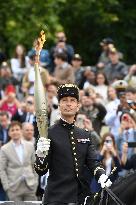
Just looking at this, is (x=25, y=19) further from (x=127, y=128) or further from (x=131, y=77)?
(x=127, y=128)

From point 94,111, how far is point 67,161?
8.45 m

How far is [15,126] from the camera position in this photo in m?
16.9

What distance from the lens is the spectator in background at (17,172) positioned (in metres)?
16.6

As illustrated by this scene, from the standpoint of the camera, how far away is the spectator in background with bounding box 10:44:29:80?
924 inches

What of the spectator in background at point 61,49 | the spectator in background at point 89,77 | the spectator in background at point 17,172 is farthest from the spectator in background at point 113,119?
the spectator in background at point 61,49

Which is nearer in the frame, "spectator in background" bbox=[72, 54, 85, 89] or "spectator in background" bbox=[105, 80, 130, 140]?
"spectator in background" bbox=[105, 80, 130, 140]

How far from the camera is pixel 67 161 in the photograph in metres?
10.7

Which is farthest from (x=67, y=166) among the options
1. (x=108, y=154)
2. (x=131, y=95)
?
(x=131, y=95)

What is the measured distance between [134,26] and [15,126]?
13.5 m

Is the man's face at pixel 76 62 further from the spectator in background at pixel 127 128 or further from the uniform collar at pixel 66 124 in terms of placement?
the uniform collar at pixel 66 124

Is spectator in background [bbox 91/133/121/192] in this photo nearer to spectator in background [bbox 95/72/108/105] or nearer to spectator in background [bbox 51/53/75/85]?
spectator in background [bbox 95/72/108/105]

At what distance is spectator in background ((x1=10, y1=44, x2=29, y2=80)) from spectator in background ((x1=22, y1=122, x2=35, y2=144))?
5946mm

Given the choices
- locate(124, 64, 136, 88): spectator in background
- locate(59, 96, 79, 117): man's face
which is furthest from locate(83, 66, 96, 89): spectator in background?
locate(59, 96, 79, 117): man's face

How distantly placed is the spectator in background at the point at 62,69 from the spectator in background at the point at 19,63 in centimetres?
139
